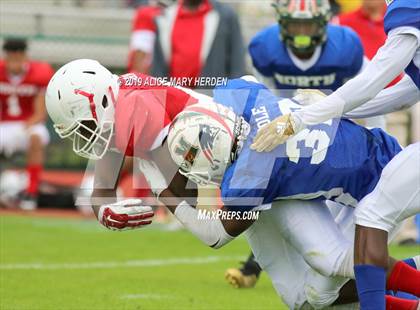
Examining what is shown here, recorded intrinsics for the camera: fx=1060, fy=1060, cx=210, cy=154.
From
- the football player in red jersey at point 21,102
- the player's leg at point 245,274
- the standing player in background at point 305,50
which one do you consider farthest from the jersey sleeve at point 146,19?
the player's leg at point 245,274

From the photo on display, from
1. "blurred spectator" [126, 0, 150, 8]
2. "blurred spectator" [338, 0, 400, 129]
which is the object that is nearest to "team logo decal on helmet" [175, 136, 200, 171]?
"blurred spectator" [338, 0, 400, 129]

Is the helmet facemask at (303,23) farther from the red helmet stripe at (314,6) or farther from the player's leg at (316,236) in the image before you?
the player's leg at (316,236)

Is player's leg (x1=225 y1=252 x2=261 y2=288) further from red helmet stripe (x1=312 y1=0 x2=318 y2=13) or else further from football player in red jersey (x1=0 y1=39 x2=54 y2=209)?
football player in red jersey (x1=0 y1=39 x2=54 y2=209)

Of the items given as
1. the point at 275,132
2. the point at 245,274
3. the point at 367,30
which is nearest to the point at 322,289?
the point at 275,132

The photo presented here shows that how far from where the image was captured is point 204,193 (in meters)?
4.12

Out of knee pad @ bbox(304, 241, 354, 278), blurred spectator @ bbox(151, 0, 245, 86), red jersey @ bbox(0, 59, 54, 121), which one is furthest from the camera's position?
red jersey @ bbox(0, 59, 54, 121)

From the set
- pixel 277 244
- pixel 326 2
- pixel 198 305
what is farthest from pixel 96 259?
pixel 277 244

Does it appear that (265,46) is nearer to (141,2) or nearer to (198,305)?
(198,305)

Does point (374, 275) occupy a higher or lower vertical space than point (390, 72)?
lower

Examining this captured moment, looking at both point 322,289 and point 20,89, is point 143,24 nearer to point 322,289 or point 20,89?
point 20,89

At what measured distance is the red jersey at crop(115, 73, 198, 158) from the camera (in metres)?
3.82

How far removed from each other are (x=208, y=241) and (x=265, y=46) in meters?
2.07

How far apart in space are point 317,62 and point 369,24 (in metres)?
1.77

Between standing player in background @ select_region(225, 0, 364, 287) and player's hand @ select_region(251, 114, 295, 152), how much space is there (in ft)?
6.28
